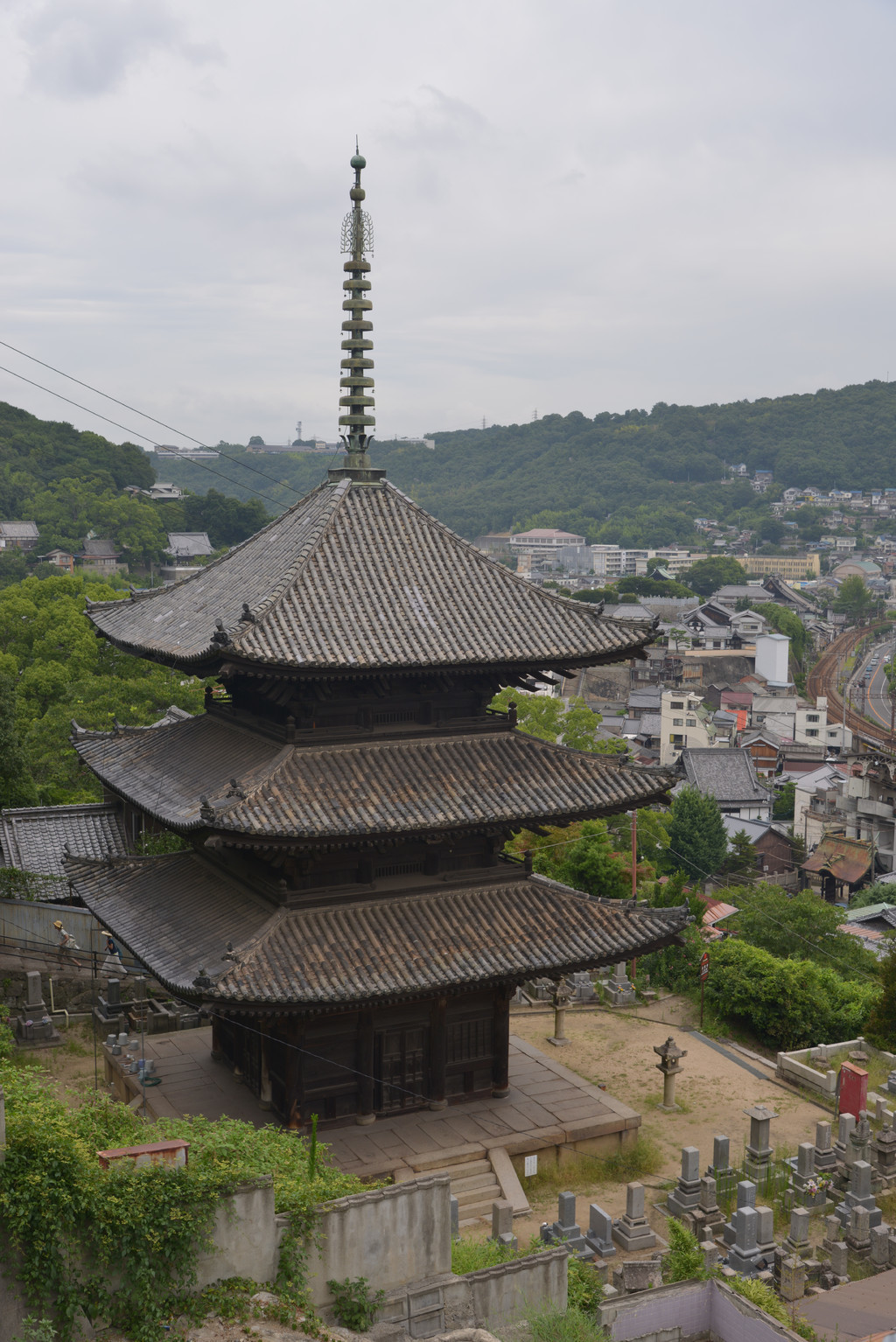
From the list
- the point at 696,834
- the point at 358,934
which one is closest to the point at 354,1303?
the point at 358,934

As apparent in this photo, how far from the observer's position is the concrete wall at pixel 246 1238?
16281mm

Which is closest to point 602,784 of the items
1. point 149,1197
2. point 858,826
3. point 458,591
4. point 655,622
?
point 655,622

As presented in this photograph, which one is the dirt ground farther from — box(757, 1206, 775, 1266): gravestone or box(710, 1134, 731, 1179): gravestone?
box(757, 1206, 775, 1266): gravestone

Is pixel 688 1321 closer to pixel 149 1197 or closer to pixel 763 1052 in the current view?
pixel 149 1197

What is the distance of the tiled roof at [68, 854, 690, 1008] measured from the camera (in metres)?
→ 22.0

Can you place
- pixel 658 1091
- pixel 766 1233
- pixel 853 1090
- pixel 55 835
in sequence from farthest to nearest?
pixel 55 835
pixel 658 1091
pixel 853 1090
pixel 766 1233

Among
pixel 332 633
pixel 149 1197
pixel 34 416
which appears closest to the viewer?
pixel 149 1197

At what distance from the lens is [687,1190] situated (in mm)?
24500

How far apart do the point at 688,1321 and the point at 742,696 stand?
11841 centimetres

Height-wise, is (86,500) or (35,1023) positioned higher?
(86,500)

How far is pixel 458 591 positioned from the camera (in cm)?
2583

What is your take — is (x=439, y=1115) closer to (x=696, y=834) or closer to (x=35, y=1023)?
(x=35, y=1023)

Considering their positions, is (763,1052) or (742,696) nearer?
(763,1052)

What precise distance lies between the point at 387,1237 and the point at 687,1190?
9312 millimetres
